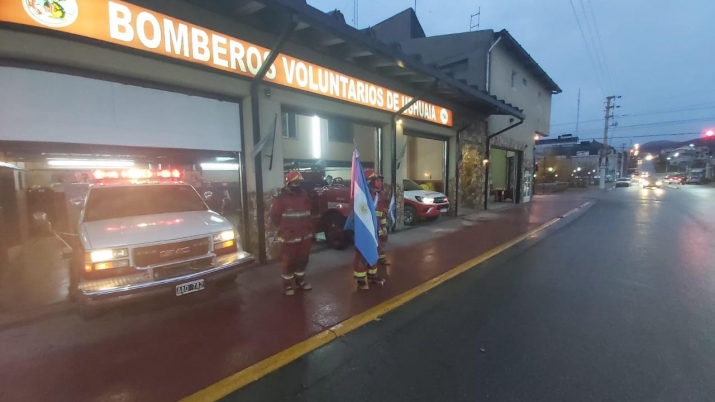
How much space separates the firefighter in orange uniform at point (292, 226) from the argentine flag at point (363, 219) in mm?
767

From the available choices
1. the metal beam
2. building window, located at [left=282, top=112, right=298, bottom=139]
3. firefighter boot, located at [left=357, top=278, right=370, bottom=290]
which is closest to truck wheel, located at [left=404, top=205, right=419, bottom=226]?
the metal beam

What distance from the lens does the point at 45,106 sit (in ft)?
14.7

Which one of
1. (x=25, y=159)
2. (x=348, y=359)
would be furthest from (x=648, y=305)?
(x=25, y=159)

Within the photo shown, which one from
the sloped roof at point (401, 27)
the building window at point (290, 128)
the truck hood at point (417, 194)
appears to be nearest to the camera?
the truck hood at point (417, 194)

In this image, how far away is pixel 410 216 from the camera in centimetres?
1165

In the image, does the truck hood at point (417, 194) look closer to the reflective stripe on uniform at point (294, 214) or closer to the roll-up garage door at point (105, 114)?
the roll-up garage door at point (105, 114)

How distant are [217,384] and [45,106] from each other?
441 centimetres

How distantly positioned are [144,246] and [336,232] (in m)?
4.64

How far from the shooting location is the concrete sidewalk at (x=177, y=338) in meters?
A: 2.98

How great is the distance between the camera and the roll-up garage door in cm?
431

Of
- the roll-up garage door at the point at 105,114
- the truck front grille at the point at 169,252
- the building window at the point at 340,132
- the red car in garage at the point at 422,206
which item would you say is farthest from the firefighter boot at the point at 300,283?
the building window at the point at 340,132

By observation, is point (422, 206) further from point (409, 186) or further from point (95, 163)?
point (95, 163)

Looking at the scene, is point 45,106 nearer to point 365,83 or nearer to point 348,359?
point 348,359

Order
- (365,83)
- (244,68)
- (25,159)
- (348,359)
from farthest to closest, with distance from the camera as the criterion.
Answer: (365,83)
(25,159)
(244,68)
(348,359)
